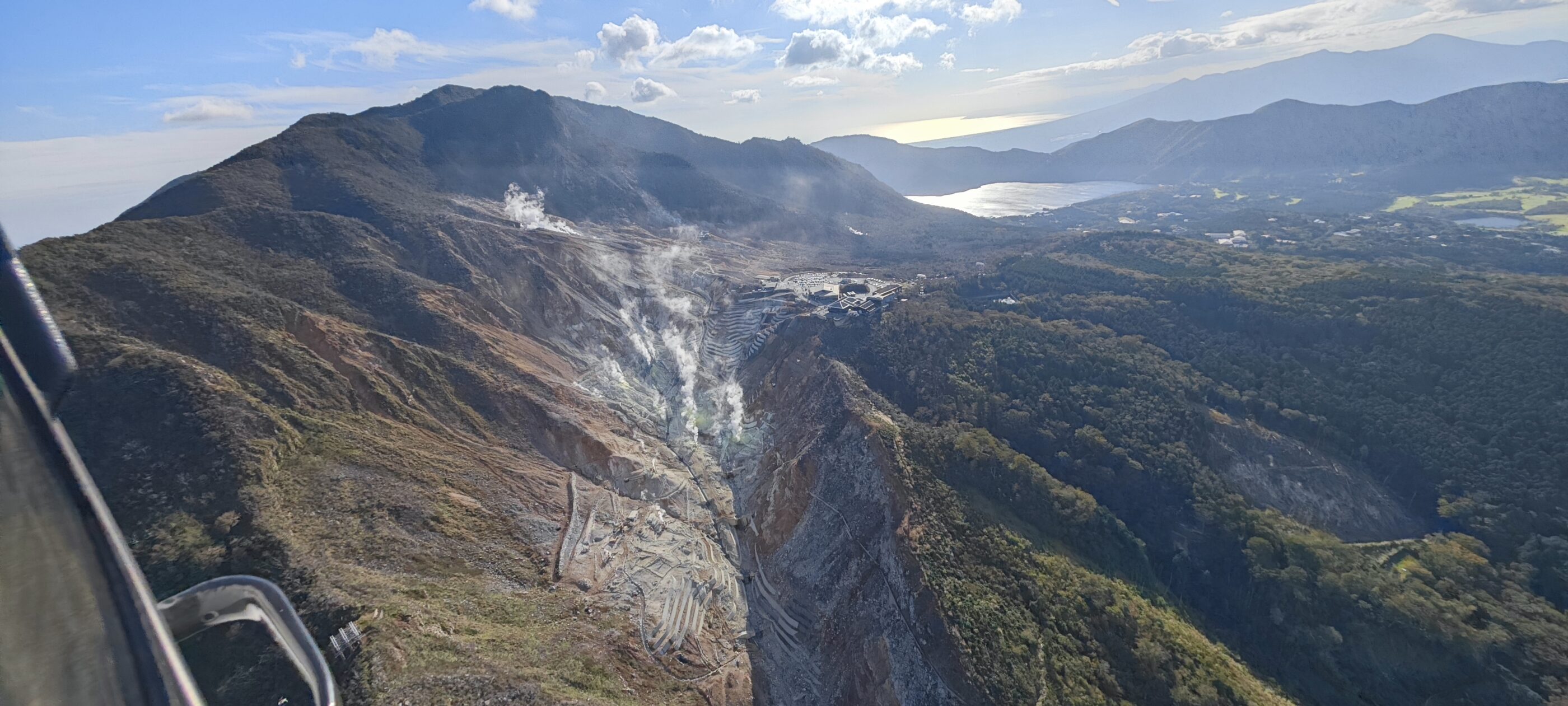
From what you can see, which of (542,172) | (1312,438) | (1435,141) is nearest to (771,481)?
(1312,438)

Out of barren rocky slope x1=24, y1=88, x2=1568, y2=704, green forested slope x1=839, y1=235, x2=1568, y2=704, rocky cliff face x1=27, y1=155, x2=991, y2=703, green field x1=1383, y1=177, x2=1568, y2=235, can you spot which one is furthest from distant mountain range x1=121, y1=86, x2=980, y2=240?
green field x1=1383, y1=177, x2=1568, y2=235

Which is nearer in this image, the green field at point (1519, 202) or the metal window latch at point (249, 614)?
the metal window latch at point (249, 614)

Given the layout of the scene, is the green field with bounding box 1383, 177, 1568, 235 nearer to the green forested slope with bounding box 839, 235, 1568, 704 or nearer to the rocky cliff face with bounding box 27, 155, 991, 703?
the green forested slope with bounding box 839, 235, 1568, 704

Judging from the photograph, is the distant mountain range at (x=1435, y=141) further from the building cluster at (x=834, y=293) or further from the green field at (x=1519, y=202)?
the building cluster at (x=834, y=293)

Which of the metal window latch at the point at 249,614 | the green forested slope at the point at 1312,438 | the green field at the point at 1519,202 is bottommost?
the green forested slope at the point at 1312,438

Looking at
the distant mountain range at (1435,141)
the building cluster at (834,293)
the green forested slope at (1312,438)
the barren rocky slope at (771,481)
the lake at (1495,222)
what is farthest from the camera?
the distant mountain range at (1435,141)

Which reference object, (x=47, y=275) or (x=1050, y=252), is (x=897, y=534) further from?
(x=1050, y=252)

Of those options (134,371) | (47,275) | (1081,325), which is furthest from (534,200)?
(1081,325)

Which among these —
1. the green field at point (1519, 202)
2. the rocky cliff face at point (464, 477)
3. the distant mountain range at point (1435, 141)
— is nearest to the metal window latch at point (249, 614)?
the rocky cliff face at point (464, 477)
